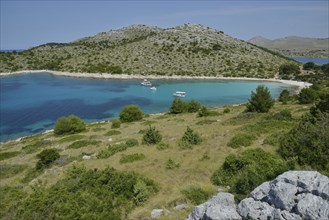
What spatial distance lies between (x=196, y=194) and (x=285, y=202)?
17.9 feet

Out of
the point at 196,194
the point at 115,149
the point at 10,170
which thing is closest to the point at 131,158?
the point at 115,149

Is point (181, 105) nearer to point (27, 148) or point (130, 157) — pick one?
point (27, 148)

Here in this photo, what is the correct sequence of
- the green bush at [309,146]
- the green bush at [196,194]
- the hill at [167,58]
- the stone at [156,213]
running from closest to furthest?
the stone at [156,213] → the green bush at [196,194] → the green bush at [309,146] → the hill at [167,58]

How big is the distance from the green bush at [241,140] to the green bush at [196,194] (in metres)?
7.48

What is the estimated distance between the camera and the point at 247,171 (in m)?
14.1

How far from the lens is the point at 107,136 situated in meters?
32.2

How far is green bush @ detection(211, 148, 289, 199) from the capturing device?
42.9 ft

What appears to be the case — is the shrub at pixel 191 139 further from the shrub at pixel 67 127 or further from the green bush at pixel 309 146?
the shrub at pixel 67 127

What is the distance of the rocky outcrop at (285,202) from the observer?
8.67m

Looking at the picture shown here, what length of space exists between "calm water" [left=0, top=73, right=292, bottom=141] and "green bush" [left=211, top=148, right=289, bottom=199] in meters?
38.4

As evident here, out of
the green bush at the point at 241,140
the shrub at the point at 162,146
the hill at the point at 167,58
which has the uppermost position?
the hill at the point at 167,58

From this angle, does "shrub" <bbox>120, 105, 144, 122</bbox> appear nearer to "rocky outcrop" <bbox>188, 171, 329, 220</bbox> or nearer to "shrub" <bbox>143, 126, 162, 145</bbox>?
"shrub" <bbox>143, 126, 162, 145</bbox>

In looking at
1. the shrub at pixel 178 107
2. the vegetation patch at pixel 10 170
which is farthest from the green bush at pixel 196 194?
the shrub at pixel 178 107

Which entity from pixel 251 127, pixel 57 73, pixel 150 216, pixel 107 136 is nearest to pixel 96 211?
pixel 150 216
